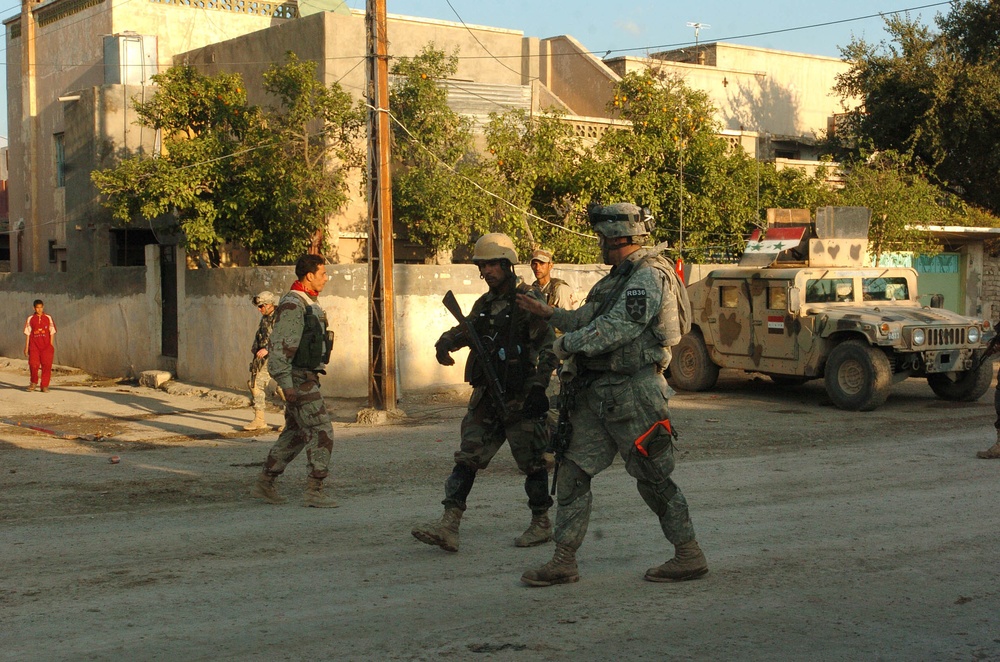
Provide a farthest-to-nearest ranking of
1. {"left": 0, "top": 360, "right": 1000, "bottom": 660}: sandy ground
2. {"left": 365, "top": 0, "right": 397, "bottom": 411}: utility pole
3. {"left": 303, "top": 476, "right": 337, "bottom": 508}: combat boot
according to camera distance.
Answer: {"left": 365, "top": 0, "right": 397, "bottom": 411}: utility pole < {"left": 303, "top": 476, "right": 337, "bottom": 508}: combat boot < {"left": 0, "top": 360, "right": 1000, "bottom": 660}: sandy ground

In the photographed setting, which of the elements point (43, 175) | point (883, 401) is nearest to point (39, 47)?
point (43, 175)

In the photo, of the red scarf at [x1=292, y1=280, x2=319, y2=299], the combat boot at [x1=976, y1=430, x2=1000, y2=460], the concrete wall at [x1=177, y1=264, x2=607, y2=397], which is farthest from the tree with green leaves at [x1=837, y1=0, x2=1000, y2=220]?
the red scarf at [x1=292, y1=280, x2=319, y2=299]

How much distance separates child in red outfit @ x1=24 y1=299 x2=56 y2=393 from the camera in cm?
1655

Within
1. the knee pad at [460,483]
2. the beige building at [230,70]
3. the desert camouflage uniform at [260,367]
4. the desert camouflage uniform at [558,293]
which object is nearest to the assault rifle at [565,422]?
the knee pad at [460,483]

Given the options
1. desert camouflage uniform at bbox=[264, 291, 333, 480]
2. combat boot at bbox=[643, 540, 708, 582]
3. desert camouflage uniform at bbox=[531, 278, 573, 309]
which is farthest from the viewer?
desert camouflage uniform at bbox=[531, 278, 573, 309]

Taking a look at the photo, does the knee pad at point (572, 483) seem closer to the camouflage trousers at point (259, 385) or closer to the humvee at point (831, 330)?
the camouflage trousers at point (259, 385)

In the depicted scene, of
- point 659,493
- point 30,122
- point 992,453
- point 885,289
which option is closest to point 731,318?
point 885,289

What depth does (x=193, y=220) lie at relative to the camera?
51.8 ft

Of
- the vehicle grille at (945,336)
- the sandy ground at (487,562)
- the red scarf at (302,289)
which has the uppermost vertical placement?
the red scarf at (302,289)

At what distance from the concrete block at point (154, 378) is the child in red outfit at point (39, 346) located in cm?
145

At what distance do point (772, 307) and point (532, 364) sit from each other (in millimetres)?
8084

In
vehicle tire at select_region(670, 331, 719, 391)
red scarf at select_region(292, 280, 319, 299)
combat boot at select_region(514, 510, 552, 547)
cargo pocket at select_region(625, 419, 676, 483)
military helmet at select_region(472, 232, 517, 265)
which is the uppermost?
military helmet at select_region(472, 232, 517, 265)

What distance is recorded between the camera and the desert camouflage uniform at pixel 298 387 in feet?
22.9

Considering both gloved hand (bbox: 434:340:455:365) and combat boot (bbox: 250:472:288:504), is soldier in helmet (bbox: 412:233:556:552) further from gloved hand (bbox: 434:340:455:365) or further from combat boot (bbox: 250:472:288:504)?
combat boot (bbox: 250:472:288:504)
